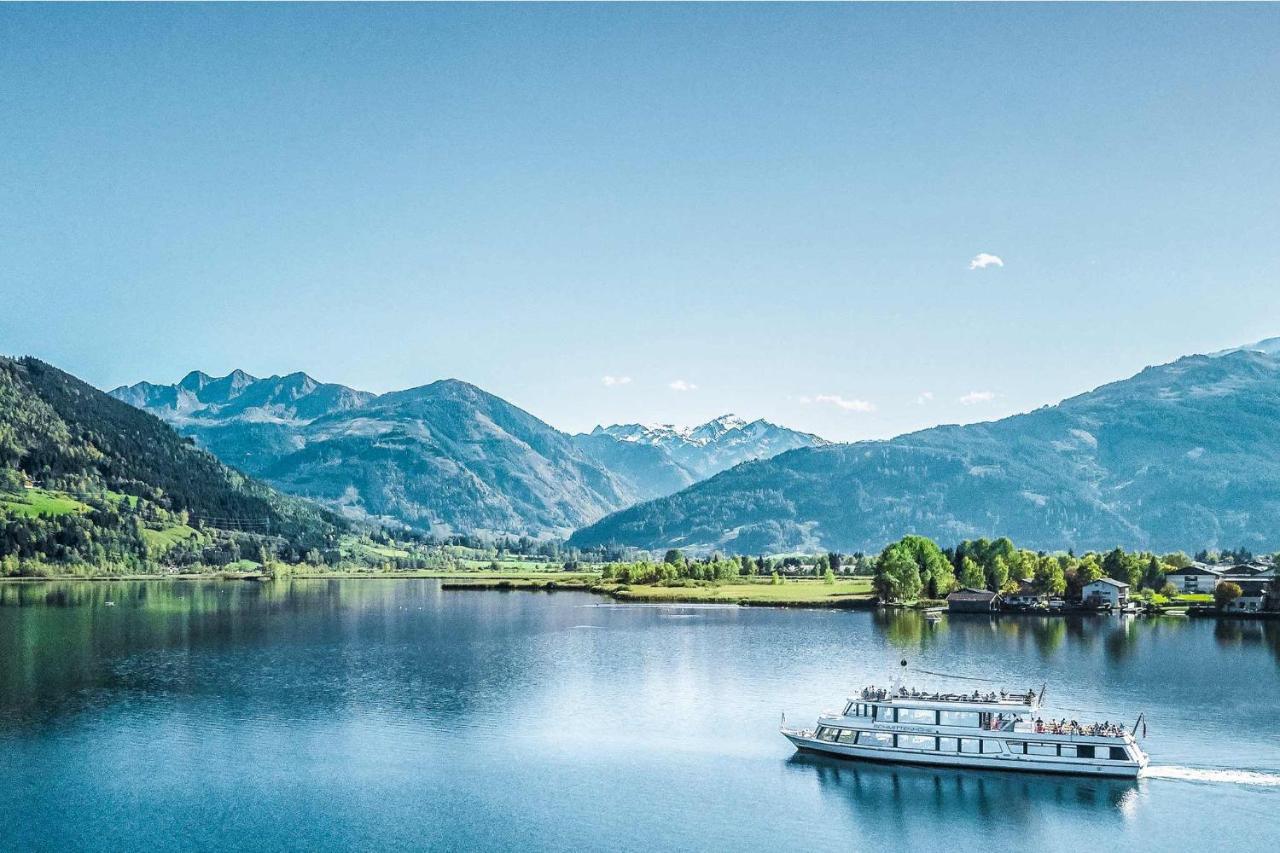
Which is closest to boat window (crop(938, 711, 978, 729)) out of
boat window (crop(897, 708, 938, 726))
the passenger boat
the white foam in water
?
the passenger boat

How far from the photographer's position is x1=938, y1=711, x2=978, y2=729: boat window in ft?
286

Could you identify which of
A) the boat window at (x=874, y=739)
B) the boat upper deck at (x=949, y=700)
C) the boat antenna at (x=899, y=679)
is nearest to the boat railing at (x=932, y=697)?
the boat upper deck at (x=949, y=700)

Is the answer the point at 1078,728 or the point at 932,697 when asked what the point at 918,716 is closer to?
the point at 932,697

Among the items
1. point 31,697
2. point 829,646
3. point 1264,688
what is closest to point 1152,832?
point 1264,688

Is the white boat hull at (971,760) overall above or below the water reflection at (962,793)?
above

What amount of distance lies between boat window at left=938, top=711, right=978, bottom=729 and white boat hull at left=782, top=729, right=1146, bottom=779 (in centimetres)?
251

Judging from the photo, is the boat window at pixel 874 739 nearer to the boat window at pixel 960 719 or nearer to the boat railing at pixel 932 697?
the boat railing at pixel 932 697

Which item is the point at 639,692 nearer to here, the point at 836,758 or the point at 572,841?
the point at 836,758

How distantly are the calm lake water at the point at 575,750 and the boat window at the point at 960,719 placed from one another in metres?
4.50

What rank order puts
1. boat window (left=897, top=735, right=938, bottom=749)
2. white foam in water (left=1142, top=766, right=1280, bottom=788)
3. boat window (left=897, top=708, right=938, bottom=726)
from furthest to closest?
boat window (left=897, top=708, right=938, bottom=726) → boat window (left=897, top=735, right=938, bottom=749) → white foam in water (left=1142, top=766, right=1280, bottom=788)

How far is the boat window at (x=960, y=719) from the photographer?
8719 centimetres

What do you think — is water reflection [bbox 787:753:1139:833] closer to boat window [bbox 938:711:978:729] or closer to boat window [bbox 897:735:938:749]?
boat window [bbox 897:735:938:749]

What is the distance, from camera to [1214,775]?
78.8 meters

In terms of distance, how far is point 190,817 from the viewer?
7138 cm
